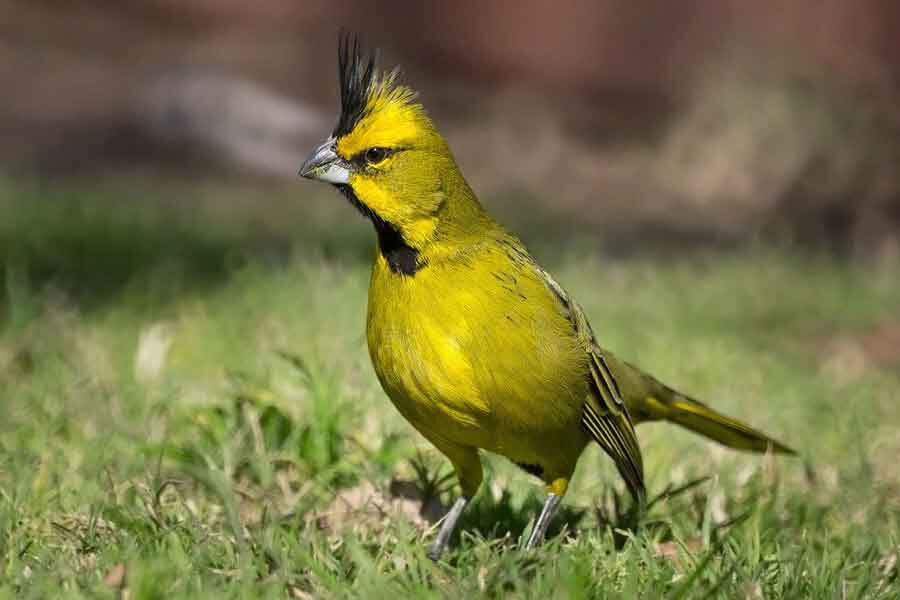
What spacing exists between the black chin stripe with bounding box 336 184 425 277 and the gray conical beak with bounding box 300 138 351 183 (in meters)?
0.03

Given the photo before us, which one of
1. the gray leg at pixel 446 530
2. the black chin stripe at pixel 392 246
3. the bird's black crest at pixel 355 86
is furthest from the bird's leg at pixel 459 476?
the bird's black crest at pixel 355 86

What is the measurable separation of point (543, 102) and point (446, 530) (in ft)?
31.1

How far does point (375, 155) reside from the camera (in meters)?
3.25

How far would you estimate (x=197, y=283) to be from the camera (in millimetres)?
5945

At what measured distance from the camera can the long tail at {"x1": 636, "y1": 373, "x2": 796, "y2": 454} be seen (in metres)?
3.82

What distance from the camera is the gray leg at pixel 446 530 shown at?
314 cm

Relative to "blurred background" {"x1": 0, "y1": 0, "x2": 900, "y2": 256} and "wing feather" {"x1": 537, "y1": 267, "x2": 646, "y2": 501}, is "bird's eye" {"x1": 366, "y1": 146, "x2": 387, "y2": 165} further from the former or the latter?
"blurred background" {"x1": 0, "y1": 0, "x2": 900, "y2": 256}

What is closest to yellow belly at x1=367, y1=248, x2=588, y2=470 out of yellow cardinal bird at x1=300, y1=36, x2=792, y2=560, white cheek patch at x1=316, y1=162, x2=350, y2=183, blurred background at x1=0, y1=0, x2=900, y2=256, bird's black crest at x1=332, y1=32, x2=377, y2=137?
yellow cardinal bird at x1=300, y1=36, x2=792, y2=560

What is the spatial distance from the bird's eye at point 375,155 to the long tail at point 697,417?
44.9 inches

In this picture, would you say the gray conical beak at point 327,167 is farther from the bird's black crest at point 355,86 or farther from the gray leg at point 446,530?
the gray leg at point 446,530

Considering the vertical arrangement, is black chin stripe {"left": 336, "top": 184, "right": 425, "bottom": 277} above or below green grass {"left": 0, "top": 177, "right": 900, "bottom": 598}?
above

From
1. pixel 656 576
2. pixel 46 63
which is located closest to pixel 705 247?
pixel 656 576

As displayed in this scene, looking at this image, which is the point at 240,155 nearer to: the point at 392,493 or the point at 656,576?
the point at 392,493

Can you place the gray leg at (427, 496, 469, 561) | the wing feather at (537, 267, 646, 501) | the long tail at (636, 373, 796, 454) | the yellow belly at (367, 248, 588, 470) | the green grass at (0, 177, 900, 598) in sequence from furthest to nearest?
the long tail at (636, 373, 796, 454) → the wing feather at (537, 267, 646, 501) → the gray leg at (427, 496, 469, 561) → the yellow belly at (367, 248, 588, 470) → the green grass at (0, 177, 900, 598)
